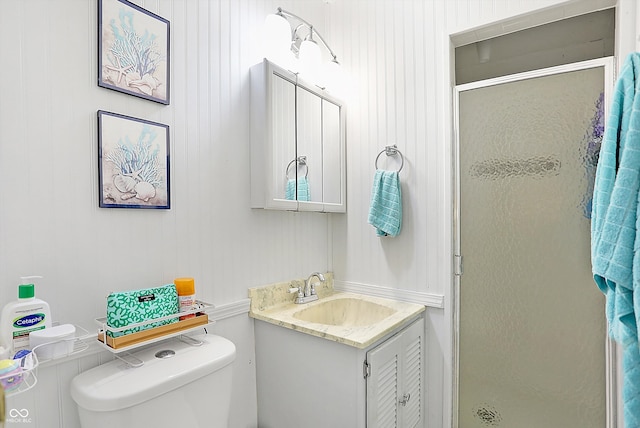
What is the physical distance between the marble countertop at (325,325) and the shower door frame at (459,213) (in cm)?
24

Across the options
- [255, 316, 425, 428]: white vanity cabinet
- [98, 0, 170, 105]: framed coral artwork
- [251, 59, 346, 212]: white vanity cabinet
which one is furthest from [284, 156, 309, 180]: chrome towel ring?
[255, 316, 425, 428]: white vanity cabinet

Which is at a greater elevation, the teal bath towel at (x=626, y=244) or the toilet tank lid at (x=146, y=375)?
the teal bath towel at (x=626, y=244)

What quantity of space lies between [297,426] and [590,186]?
5.09ft

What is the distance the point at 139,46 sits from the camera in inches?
45.5

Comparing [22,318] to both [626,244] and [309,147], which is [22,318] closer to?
[309,147]

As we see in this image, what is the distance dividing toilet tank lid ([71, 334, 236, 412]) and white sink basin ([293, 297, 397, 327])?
648 millimetres

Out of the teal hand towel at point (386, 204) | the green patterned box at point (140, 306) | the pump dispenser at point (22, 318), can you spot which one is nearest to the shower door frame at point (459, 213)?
the teal hand towel at point (386, 204)

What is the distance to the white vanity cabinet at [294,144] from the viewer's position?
1.50m

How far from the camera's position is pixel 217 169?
141cm

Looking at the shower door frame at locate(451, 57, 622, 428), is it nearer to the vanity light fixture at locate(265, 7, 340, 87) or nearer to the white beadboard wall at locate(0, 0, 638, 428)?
the white beadboard wall at locate(0, 0, 638, 428)

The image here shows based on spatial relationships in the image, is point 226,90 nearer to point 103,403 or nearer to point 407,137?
point 407,137

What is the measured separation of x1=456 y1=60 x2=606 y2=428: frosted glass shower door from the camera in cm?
142

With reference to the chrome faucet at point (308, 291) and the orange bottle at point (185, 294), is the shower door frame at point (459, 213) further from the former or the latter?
the orange bottle at point (185, 294)

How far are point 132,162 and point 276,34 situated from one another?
0.89m
